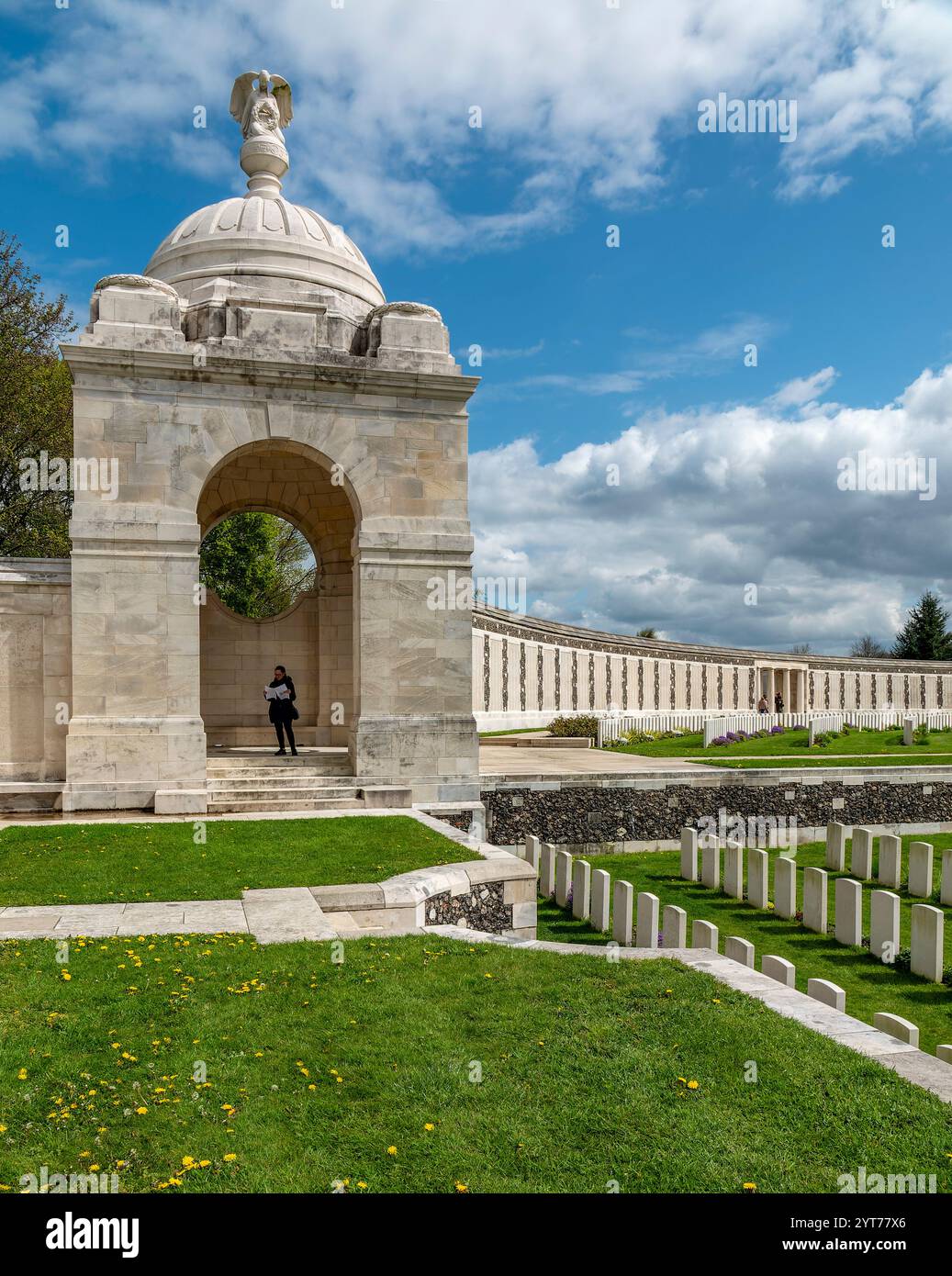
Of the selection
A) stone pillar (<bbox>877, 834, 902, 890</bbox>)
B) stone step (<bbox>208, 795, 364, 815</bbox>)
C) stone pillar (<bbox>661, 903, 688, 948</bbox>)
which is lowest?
stone pillar (<bbox>877, 834, 902, 890</bbox>)

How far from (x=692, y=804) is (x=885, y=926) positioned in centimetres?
692

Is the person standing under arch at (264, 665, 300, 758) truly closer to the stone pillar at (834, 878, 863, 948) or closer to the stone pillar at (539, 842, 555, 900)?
the stone pillar at (539, 842, 555, 900)

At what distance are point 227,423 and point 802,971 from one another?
11150mm

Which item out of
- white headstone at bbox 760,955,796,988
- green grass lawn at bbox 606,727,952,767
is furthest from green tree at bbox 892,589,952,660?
white headstone at bbox 760,955,796,988

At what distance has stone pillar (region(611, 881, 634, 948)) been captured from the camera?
10.4 metres

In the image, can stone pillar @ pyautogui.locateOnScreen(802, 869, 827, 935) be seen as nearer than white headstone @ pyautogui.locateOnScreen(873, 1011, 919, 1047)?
No

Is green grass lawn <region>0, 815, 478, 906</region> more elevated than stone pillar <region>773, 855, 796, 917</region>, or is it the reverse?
green grass lawn <region>0, 815, 478, 906</region>

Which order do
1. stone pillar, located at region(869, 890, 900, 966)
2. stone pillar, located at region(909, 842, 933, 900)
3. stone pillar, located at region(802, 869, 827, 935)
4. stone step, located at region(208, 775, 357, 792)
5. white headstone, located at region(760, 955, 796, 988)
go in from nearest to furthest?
1. white headstone, located at region(760, 955, 796, 988)
2. stone pillar, located at region(869, 890, 900, 966)
3. stone pillar, located at region(802, 869, 827, 935)
4. stone pillar, located at region(909, 842, 933, 900)
5. stone step, located at region(208, 775, 357, 792)

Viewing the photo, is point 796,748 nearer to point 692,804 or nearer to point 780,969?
point 692,804

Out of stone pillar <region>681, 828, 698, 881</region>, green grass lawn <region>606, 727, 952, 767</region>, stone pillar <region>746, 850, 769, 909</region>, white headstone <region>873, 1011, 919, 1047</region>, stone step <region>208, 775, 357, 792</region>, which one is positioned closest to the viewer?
white headstone <region>873, 1011, 919, 1047</region>

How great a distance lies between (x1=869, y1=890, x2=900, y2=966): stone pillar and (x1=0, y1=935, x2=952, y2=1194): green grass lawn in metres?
4.70

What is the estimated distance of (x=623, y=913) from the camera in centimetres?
1045

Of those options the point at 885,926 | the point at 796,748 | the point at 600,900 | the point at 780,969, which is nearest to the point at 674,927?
the point at 780,969
